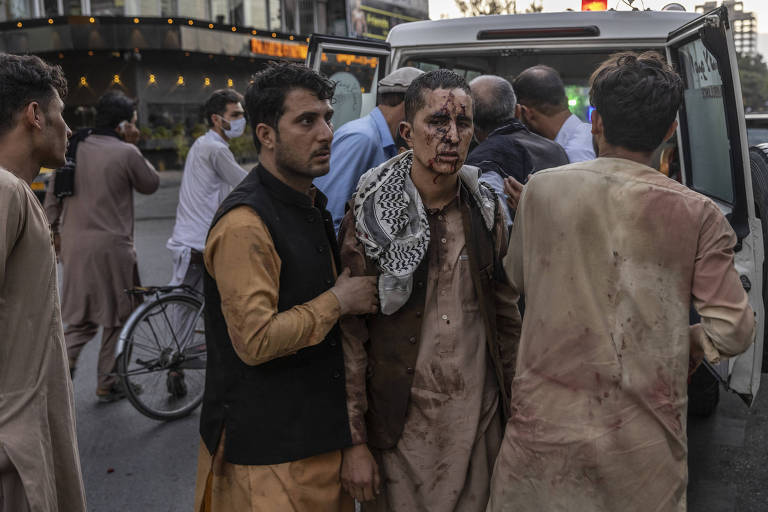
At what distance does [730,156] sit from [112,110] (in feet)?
12.8

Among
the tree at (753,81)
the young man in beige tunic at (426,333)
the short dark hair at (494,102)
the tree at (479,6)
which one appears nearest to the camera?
the young man in beige tunic at (426,333)

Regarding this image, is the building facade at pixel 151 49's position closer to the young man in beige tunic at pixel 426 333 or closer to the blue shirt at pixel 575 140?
the blue shirt at pixel 575 140

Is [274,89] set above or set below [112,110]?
below

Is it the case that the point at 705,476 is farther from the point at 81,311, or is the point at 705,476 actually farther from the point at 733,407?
the point at 81,311

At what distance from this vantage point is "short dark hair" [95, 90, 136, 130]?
5285mm

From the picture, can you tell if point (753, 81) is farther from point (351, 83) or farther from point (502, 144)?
point (502, 144)

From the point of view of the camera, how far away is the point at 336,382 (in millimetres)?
2312

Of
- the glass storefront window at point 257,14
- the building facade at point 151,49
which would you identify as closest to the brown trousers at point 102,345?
the building facade at point 151,49

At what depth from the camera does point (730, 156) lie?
3.27 m

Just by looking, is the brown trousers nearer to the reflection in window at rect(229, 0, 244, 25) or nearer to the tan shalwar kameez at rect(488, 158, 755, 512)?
the tan shalwar kameez at rect(488, 158, 755, 512)

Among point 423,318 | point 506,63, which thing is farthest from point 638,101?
point 506,63

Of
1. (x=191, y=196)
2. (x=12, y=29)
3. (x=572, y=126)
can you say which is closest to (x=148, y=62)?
(x=12, y=29)

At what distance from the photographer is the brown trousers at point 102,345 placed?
5223 millimetres

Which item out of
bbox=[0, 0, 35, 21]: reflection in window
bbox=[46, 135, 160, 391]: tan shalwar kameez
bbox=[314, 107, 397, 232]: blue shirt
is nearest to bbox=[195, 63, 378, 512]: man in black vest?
bbox=[314, 107, 397, 232]: blue shirt
